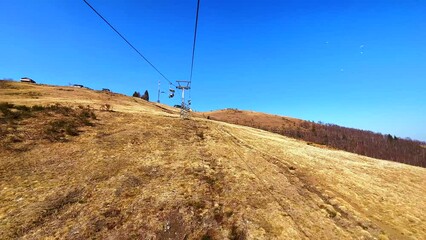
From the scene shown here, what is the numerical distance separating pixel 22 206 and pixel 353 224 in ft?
60.5

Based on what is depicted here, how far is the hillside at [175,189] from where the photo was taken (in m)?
14.2

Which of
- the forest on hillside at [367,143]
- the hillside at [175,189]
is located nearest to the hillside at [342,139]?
the forest on hillside at [367,143]

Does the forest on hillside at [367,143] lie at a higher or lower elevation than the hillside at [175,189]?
higher

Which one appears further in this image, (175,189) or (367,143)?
(367,143)

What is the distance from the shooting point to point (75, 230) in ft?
43.8

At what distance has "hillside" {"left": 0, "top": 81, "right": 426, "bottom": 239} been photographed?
46.6 feet

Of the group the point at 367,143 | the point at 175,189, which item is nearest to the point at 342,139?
the point at 367,143

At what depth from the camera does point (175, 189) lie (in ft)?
58.9

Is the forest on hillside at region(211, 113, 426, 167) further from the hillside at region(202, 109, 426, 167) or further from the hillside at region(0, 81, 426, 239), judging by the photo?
the hillside at region(0, 81, 426, 239)

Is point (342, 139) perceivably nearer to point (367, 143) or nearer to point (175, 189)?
point (367, 143)

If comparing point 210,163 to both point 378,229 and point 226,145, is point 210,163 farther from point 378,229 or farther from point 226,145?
point 378,229

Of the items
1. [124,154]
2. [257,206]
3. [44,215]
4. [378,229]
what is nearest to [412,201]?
[378,229]

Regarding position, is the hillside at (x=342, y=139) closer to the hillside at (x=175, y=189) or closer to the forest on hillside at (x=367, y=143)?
the forest on hillside at (x=367, y=143)

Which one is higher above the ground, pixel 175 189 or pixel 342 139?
pixel 342 139
